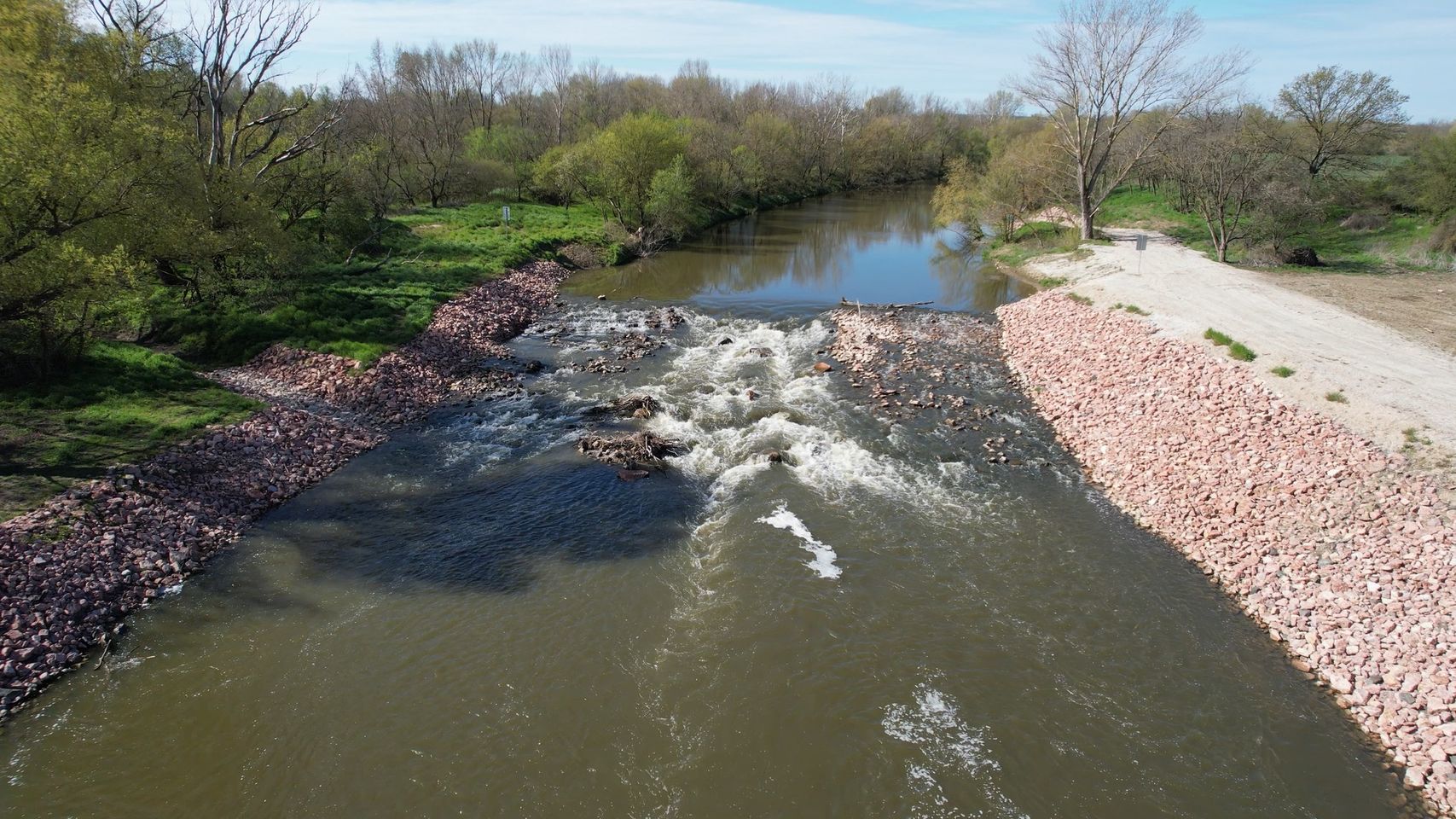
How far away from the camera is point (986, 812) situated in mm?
9438

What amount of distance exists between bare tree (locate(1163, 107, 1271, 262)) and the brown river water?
25.8 meters

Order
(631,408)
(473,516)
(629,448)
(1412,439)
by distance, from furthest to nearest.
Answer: (631,408)
(629,448)
(473,516)
(1412,439)

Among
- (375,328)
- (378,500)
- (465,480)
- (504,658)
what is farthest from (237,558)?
(375,328)

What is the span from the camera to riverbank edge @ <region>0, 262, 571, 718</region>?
11688 millimetres

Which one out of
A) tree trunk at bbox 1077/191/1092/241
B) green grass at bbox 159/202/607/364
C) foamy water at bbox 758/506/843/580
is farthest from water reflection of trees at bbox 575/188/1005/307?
foamy water at bbox 758/506/843/580

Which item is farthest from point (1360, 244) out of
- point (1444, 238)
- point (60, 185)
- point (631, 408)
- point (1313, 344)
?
point (60, 185)

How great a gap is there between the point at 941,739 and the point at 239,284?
95.5ft

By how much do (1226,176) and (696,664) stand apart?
38152 millimetres

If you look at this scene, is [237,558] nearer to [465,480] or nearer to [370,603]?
[370,603]

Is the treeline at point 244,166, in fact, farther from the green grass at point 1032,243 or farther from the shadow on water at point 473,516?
the green grass at point 1032,243

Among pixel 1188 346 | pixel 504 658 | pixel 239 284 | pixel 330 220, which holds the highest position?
pixel 330 220

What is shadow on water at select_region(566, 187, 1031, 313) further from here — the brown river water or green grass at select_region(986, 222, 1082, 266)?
the brown river water

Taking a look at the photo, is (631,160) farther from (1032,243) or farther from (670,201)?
(1032,243)

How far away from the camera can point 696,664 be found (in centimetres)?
1187
